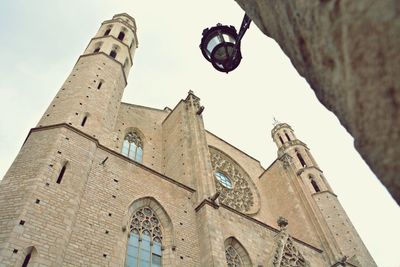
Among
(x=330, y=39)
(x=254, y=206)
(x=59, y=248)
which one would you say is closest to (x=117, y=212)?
(x=59, y=248)

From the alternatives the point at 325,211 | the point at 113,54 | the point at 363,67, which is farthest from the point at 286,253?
the point at 363,67

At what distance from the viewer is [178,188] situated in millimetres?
9500

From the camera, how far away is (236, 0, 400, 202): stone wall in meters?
0.74

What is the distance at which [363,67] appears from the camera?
31.3 inches

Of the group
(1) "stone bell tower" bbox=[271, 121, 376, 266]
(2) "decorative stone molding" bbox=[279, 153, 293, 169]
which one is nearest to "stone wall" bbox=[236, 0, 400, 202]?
(1) "stone bell tower" bbox=[271, 121, 376, 266]

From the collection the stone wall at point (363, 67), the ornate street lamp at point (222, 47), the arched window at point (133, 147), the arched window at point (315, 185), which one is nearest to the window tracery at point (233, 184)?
the arched window at point (133, 147)

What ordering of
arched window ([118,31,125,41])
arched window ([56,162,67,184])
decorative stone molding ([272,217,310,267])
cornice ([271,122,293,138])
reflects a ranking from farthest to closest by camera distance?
cornice ([271,122,293,138]), arched window ([118,31,125,41]), decorative stone molding ([272,217,310,267]), arched window ([56,162,67,184])

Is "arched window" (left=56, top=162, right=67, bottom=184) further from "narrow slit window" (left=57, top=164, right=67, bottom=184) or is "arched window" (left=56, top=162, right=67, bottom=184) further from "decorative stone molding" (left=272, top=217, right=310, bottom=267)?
"decorative stone molding" (left=272, top=217, right=310, bottom=267)

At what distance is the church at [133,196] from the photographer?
6.05 meters

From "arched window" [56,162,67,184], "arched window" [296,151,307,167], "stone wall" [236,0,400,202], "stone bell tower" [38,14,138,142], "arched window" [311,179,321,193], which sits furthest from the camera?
"arched window" [296,151,307,167]

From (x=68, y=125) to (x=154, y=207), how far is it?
3202 millimetres

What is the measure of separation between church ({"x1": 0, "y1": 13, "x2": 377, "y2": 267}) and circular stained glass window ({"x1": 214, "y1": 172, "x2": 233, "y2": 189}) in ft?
0.22

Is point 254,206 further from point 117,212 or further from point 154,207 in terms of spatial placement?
point 117,212

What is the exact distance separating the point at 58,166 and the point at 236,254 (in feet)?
18.6
